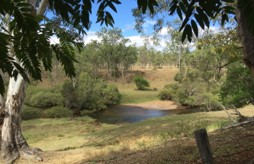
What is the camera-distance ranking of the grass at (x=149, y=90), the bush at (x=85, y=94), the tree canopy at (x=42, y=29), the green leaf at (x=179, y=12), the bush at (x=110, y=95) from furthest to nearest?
the grass at (x=149, y=90), the bush at (x=110, y=95), the bush at (x=85, y=94), the green leaf at (x=179, y=12), the tree canopy at (x=42, y=29)

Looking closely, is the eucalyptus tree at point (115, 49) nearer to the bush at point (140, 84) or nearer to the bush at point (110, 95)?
the bush at point (140, 84)

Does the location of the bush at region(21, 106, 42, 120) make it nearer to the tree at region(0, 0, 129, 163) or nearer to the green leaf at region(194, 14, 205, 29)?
the tree at region(0, 0, 129, 163)

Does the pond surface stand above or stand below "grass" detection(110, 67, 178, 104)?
below

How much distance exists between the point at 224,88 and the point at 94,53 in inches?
1667

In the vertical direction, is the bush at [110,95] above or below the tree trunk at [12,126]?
below

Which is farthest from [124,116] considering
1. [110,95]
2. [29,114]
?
[110,95]

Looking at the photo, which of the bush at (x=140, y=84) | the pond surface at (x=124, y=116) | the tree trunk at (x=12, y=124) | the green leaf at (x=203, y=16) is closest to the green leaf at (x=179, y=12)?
the green leaf at (x=203, y=16)

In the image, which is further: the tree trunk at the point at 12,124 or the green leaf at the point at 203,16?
the tree trunk at the point at 12,124

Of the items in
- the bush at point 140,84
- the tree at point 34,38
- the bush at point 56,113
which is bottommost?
the bush at point 56,113

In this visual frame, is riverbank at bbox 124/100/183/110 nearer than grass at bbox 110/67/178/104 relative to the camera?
Yes

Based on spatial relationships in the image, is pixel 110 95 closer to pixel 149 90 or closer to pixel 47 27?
pixel 149 90

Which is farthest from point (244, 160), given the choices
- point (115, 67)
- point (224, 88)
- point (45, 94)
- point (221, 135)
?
point (115, 67)

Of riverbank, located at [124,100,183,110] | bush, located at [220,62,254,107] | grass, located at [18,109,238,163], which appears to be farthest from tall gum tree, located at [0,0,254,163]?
riverbank, located at [124,100,183,110]

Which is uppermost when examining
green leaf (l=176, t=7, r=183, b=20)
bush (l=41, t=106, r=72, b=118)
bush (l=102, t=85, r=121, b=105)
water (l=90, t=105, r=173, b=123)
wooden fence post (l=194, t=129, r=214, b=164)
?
green leaf (l=176, t=7, r=183, b=20)
